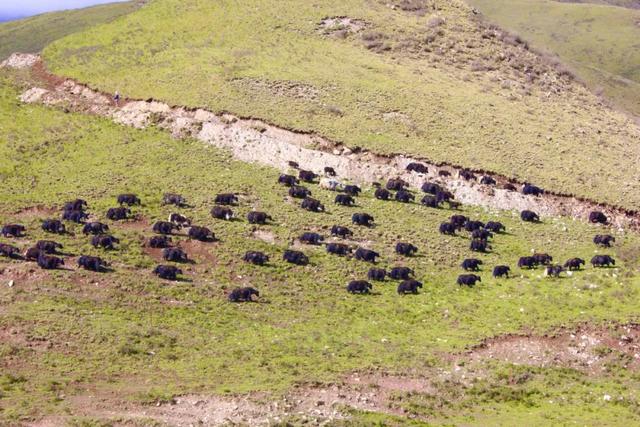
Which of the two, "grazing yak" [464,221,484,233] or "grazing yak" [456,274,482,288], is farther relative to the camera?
"grazing yak" [464,221,484,233]

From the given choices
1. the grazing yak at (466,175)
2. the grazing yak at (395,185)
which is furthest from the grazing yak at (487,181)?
the grazing yak at (395,185)

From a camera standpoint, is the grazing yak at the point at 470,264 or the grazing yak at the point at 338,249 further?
the grazing yak at the point at 338,249

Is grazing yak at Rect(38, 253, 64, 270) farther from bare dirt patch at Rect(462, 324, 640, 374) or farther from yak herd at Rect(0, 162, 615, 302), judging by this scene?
bare dirt patch at Rect(462, 324, 640, 374)

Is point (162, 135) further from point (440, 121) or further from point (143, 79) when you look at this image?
point (440, 121)

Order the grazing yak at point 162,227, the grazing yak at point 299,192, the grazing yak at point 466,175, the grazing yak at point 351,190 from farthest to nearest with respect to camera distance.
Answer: the grazing yak at point 466,175 < the grazing yak at point 351,190 < the grazing yak at point 299,192 < the grazing yak at point 162,227

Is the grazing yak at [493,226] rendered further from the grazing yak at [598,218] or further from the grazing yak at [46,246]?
the grazing yak at [46,246]

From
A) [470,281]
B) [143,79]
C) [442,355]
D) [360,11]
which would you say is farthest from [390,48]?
[442,355]

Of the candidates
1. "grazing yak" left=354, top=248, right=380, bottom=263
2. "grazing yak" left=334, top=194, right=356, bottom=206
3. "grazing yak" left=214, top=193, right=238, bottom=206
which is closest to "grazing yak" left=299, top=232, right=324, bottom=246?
"grazing yak" left=354, top=248, right=380, bottom=263
